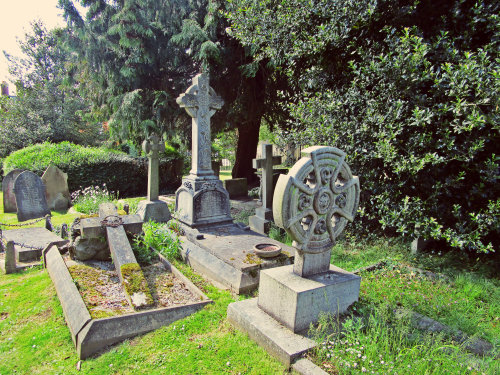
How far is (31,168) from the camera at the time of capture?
402 inches

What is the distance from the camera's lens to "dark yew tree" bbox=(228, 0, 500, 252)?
439cm

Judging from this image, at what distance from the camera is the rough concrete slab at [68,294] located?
3.20m

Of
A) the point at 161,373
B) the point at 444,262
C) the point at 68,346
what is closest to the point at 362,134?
the point at 444,262

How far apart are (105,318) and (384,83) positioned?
5.30 meters

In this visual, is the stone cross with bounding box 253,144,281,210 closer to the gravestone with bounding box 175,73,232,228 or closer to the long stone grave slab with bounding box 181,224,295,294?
the gravestone with bounding box 175,73,232,228

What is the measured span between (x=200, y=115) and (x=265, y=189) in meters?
2.29

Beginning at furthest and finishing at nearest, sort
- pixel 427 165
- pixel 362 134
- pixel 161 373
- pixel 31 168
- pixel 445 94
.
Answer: pixel 31 168 < pixel 362 134 < pixel 427 165 < pixel 445 94 < pixel 161 373

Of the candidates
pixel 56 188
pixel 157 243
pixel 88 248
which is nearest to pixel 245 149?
pixel 56 188


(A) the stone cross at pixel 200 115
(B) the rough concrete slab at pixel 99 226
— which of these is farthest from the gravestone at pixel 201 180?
(B) the rough concrete slab at pixel 99 226

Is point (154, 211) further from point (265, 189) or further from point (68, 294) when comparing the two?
point (68, 294)

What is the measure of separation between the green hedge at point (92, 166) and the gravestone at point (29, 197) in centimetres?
204

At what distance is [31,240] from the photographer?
19.5 feet

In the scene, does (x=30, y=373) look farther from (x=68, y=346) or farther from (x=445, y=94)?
(x=445, y=94)

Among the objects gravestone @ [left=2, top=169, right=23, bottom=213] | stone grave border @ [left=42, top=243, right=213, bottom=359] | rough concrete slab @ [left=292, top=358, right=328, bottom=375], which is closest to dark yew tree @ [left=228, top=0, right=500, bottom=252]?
rough concrete slab @ [left=292, top=358, right=328, bottom=375]
